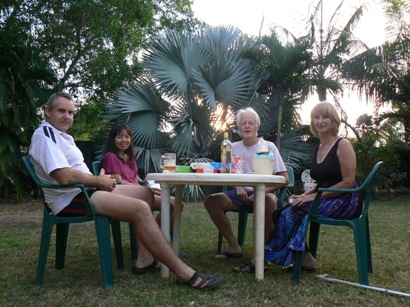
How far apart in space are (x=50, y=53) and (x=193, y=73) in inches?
177

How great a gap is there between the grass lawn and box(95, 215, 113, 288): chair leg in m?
0.08

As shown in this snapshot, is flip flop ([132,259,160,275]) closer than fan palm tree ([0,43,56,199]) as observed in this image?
Yes

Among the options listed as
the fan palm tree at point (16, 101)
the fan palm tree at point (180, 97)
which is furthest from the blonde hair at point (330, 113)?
the fan palm tree at point (16, 101)

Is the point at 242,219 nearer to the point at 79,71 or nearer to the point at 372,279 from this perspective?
the point at 372,279

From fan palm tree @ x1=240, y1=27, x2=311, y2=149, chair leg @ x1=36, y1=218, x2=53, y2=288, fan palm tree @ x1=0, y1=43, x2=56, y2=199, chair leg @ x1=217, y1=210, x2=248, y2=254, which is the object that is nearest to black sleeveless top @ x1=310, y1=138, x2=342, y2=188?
chair leg @ x1=217, y1=210, x2=248, y2=254

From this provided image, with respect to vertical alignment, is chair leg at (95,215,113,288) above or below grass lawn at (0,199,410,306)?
above

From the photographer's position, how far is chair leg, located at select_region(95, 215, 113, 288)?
3055 mm

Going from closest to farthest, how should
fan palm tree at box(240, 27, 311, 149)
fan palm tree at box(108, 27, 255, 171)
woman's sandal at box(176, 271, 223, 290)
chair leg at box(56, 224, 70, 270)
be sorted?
woman's sandal at box(176, 271, 223, 290) → chair leg at box(56, 224, 70, 270) → fan palm tree at box(108, 27, 255, 171) → fan palm tree at box(240, 27, 311, 149)

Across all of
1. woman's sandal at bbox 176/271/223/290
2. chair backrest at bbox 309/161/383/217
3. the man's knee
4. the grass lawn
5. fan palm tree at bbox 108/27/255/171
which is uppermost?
fan palm tree at bbox 108/27/255/171

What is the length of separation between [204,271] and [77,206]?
1.14 m

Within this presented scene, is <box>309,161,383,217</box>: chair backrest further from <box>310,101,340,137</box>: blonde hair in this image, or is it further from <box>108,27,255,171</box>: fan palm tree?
<box>108,27,255,171</box>: fan palm tree

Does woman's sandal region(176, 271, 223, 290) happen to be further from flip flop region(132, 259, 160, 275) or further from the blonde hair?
the blonde hair

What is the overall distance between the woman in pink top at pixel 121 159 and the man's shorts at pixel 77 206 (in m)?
0.90

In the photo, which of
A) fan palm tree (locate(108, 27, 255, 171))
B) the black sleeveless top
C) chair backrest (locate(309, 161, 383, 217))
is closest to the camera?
chair backrest (locate(309, 161, 383, 217))
